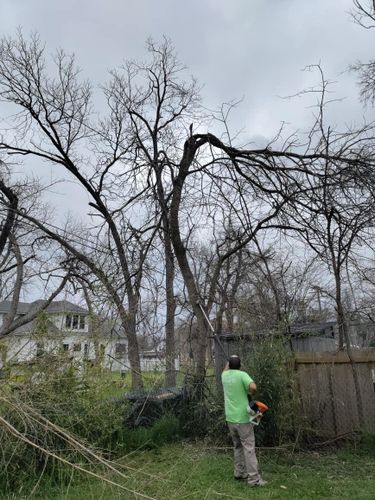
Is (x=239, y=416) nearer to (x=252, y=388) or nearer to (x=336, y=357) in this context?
(x=252, y=388)

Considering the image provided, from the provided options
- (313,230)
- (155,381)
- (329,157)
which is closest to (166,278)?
(155,381)

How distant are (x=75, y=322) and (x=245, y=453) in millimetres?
3450

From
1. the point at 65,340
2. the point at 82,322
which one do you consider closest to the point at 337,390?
the point at 82,322

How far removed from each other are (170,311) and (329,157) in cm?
699

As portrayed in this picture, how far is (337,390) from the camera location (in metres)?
7.79

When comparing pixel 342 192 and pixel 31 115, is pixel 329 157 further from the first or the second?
pixel 31 115

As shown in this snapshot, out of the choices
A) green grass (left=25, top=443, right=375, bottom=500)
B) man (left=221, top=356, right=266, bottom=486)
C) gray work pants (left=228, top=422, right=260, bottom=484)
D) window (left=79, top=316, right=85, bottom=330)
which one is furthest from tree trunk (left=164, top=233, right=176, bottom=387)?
gray work pants (left=228, top=422, right=260, bottom=484)

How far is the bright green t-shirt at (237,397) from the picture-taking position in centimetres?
612

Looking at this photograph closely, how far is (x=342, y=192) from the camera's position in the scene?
756 cm

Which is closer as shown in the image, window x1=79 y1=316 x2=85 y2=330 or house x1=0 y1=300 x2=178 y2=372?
house x1=0 y1=300 x2=178 y2=372

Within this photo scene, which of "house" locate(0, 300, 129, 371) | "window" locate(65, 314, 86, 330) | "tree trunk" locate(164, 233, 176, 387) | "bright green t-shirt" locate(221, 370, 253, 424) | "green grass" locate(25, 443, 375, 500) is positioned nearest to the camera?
"green grass" locate(25, 443, 375, 500)

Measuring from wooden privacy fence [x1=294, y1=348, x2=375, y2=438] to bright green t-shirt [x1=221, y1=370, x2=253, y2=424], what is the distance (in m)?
1.74

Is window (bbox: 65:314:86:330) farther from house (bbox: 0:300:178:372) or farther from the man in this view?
the man

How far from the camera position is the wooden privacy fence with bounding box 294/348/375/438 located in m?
7.58
